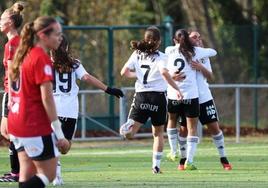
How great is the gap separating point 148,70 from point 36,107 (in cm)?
556

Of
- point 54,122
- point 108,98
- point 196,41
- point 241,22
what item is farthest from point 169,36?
point 54,122

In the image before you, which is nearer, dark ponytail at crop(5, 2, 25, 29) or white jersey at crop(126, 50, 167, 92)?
dark ponytail at crop(5, 2, 25, 29)

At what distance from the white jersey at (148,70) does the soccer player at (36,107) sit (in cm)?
531

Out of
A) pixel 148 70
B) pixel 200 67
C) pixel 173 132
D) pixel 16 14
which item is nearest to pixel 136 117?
pixel 148 70

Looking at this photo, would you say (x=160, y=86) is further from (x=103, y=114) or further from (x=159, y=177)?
(x=103, y=114)

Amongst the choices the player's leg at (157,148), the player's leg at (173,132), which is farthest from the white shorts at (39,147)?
the player's leg at (173,132)

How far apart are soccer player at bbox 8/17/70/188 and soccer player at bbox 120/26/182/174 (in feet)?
17.1

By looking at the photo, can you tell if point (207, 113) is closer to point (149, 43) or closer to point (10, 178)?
point (149, 43)

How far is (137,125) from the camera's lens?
15.1 m

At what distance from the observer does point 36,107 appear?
9.42m

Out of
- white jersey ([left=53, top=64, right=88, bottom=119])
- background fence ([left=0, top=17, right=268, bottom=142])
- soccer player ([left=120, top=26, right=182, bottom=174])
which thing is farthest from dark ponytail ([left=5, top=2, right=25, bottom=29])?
background fence ([left=0, top=17, right=268, bottom=142])

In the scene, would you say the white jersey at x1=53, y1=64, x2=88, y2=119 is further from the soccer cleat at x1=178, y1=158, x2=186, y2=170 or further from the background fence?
the background fence

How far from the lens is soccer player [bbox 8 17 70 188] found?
9320 millimetres

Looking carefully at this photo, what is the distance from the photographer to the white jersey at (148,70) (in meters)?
14.8
